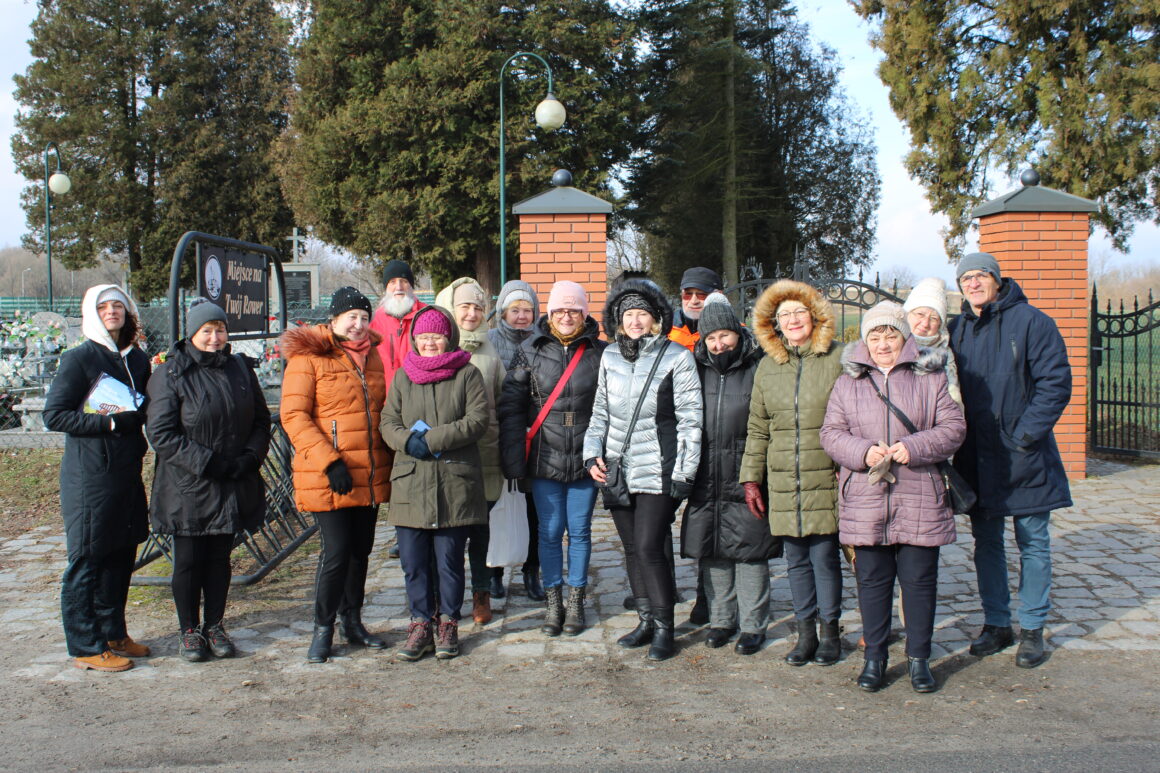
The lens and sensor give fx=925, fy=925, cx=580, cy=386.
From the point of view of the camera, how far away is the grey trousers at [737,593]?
434 cm

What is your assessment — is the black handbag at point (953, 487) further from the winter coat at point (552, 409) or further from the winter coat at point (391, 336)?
the winter coat at point (391, 336)

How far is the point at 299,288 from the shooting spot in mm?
24500

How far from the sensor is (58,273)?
70.0 m

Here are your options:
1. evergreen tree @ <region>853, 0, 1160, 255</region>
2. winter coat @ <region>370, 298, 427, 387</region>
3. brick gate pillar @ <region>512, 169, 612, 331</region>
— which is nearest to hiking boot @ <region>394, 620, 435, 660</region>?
winter coat @ <region>370, 298, 427, 387</region>

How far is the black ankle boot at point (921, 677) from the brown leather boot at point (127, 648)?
3.50m

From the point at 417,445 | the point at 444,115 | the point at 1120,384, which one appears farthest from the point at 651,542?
the point at 444,115

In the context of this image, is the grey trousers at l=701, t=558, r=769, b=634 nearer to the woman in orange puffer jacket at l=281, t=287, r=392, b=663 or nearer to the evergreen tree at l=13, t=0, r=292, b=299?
the woman in orange puffer jacket at l=281, t=287, r=392, b=663

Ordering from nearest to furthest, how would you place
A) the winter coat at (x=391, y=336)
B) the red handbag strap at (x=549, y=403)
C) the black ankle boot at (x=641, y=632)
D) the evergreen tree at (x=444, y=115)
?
the black ankle boot at (x=641, y=632)
the red handbag strap at (x=549, y=403)
the winter coat at (x=391, y=336)
the evergreen tree at (x=444, y=115)

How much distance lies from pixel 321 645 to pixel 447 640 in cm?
58

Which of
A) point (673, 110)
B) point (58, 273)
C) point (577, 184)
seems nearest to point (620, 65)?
point (673, 110)

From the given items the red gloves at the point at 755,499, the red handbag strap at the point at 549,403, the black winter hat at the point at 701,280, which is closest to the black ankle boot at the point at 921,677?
the red gloves at the point at 755,499

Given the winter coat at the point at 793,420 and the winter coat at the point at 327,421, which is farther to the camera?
the winter coat at the point at 327,421

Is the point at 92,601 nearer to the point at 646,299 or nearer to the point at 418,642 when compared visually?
the point at 418,642

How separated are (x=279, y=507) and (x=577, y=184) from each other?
19019 mm
